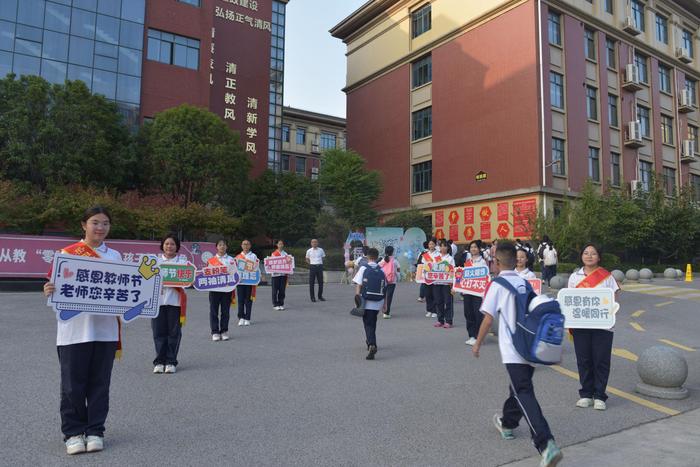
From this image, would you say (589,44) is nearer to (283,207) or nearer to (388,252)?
(283,207)

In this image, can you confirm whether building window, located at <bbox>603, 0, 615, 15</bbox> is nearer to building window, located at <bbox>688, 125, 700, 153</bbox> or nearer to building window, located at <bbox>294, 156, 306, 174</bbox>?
building window, located at <bbox>688, 125, 700, 153</bbox>

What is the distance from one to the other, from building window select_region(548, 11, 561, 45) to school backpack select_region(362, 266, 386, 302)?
2802 centimetres

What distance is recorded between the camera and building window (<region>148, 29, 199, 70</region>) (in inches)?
1325

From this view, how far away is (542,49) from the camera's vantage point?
29.7 metres

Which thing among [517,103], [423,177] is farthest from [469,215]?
[517,103]

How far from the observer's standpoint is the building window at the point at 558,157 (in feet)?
98.5

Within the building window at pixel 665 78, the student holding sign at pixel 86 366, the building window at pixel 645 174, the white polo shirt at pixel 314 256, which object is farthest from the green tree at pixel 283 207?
the student holding sign at pixel 86 366

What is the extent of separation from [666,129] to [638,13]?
8.99 metres

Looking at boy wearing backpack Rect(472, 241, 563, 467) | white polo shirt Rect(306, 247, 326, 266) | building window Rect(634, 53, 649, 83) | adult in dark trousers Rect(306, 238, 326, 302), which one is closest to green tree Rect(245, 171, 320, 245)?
adult in dark trousers Rect(306, 238, 326, 302)

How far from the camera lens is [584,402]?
219 inches

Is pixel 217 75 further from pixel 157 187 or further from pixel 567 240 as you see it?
pixel 567 240

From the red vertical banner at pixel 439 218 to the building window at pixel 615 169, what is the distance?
11.3 metres

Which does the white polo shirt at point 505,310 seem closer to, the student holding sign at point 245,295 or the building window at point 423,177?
the student holding sign at point 245,295

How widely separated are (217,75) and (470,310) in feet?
118
